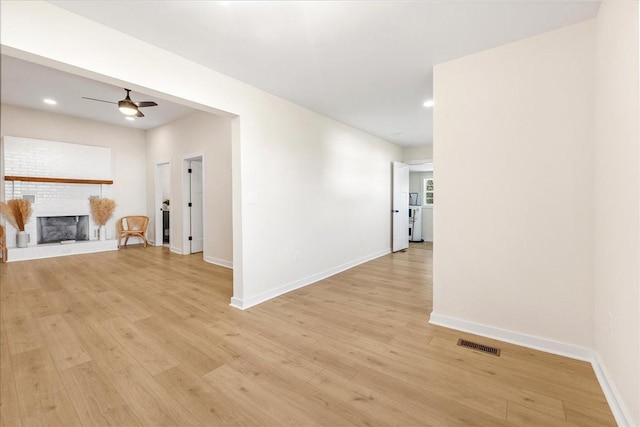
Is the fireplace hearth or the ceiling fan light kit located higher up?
the ceiling fan light kit

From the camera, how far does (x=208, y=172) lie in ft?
16.6

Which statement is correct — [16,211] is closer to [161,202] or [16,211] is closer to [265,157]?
[161,202]

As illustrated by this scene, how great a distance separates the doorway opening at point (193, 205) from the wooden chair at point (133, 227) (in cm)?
157

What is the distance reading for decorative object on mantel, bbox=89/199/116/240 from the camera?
5902 millimetres

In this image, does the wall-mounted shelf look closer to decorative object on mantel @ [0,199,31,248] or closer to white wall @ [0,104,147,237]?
white wall @ [0,104,147,237]

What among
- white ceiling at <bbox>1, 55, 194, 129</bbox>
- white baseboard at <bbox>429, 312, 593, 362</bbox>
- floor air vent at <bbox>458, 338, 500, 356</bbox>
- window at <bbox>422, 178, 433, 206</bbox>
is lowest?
floor air vent at <bbox>458, 338, 500, 356</bbox>

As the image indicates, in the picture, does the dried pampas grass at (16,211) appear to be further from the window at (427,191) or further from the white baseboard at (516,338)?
the window at (427,191)

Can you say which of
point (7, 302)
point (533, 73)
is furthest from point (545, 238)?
point (7, 302)

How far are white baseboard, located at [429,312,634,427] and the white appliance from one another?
570cm

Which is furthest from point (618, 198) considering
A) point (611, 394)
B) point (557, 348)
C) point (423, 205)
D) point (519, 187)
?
point (423, 205)

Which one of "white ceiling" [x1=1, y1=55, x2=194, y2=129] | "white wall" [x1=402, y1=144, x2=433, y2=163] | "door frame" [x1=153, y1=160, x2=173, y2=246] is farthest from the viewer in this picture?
"white wall" [x1=402, y1=144, x2=433, y2=163]

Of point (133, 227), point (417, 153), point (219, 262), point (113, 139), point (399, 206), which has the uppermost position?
point (113, 139)

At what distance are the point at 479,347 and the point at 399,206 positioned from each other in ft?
14.5

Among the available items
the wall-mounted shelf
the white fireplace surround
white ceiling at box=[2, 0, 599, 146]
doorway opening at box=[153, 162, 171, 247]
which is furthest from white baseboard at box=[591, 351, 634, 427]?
the wall-mounted shelf
